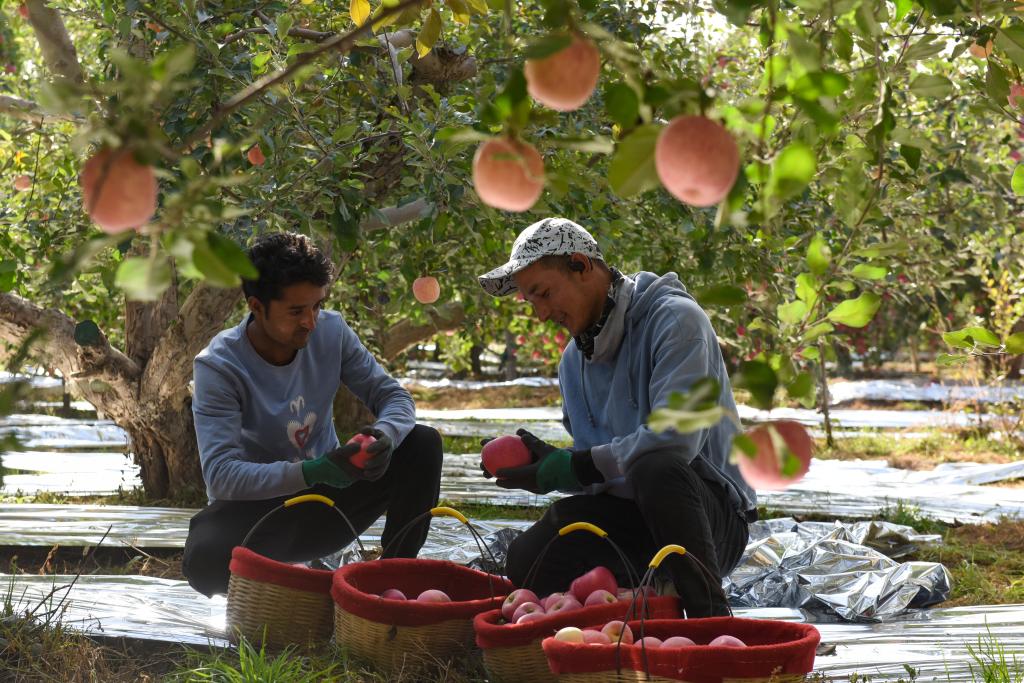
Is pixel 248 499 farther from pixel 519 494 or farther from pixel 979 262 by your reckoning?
pixel 979 262

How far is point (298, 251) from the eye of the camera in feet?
8.29

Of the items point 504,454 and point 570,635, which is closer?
point 570,635

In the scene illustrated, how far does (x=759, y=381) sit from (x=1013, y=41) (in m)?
0.59

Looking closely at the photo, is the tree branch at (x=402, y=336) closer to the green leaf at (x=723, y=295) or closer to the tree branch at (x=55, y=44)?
the tree branch at (x=55, y=44)

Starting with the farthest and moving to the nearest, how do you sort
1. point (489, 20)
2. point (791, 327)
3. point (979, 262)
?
point (979, 262) → point (489, 20) → point (791, 327)

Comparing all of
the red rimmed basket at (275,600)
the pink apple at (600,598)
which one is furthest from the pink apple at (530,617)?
the red rimmed basket at (275,600)

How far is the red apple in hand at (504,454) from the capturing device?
2432 millimetres

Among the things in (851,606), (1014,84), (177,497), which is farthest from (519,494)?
(1014,84)

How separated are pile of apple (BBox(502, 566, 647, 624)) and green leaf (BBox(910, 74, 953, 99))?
4.04 feet

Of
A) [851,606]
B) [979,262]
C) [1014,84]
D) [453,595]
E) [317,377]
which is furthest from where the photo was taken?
[979,262]

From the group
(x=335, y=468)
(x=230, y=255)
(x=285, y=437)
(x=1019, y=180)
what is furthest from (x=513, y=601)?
(x=230, y=255)

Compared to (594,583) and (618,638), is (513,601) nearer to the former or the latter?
(594,583)

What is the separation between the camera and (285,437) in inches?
106

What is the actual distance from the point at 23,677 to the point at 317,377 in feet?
3.30
